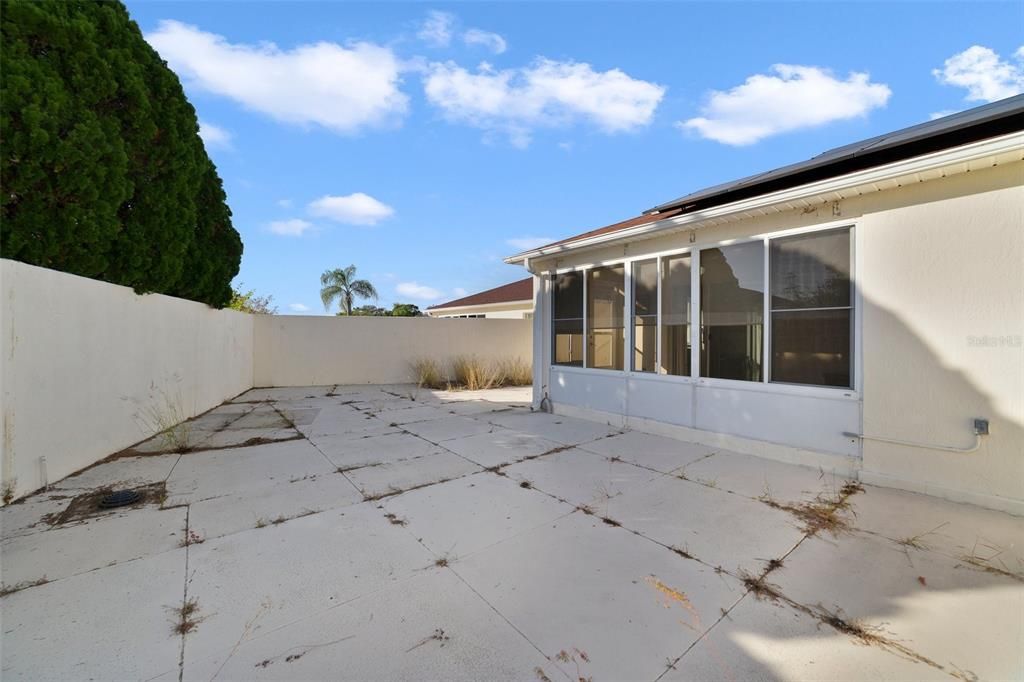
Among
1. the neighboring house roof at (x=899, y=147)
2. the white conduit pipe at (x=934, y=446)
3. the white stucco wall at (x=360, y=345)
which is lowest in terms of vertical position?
the white conduit pipe at (x=934, y=446)

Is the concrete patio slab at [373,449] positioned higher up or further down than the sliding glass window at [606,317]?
further down

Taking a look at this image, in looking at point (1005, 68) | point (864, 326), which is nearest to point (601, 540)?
point (864, 326)

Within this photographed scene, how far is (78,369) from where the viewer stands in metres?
3.95

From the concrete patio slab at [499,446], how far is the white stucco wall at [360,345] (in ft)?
22.2

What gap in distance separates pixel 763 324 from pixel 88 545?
603cm

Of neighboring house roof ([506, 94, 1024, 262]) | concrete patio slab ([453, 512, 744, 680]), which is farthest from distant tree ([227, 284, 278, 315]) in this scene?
concrete patio slab ([453, 512, 744, 680])

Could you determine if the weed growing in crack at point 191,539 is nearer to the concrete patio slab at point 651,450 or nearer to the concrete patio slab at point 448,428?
the concrete patio slab at point 448,428

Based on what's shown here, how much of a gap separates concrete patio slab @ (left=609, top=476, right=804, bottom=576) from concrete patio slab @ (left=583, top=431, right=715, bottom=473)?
0.62 m

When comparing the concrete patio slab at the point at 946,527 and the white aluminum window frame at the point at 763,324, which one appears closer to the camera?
the concrete patio slab at the point at 946,527

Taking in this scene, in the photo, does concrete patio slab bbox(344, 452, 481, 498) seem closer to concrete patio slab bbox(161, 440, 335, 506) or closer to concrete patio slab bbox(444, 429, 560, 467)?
concrete patio slab bbox(444, 429, 560, 467)

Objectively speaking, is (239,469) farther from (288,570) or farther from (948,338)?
(948,338)

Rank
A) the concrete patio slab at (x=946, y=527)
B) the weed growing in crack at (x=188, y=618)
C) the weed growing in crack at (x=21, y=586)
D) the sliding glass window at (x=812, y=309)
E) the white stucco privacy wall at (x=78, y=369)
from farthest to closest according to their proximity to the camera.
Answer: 1. the sliding glass window at (x=812, y=309)
2. the white stucco privacy wall at (x=78, y=369)
3. the concrete patio slab at (x=946, y=527)
4. the weed growing in crack at (x=21, y=586)
5. the weed growing in crack at (x=188, y=618)

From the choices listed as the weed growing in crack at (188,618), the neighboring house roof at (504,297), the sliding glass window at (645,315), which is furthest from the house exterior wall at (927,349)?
the neighboring house roof at (504,297)

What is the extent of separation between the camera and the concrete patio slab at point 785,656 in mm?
1569
